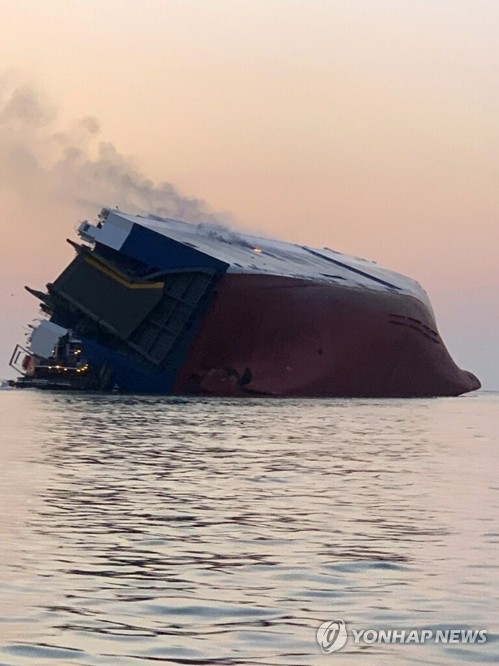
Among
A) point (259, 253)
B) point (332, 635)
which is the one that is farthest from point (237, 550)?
point (259, 253)

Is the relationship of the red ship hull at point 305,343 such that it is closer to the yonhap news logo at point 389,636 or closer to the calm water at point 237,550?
the calm water at point 237,550

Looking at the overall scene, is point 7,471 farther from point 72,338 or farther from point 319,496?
point 72,338

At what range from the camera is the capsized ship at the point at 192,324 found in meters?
70.6

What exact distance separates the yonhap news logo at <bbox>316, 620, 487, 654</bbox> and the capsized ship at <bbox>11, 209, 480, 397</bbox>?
185 feet

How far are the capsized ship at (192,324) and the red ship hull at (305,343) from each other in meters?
0.08

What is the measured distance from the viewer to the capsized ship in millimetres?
→ 70625

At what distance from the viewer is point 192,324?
233ft

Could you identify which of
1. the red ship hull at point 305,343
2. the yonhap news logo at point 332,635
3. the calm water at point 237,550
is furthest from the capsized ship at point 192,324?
the yonhap news logo at point 332,635

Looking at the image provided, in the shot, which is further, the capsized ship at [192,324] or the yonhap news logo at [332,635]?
the capsized ship at [192,324]

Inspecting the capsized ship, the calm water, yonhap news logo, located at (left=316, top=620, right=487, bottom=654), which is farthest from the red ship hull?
yonhap news logo, located at (left=316, top=620, right=487, bottom=654)

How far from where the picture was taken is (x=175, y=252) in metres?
71.1

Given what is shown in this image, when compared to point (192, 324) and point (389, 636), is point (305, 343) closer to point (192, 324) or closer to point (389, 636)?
point (192, 324)

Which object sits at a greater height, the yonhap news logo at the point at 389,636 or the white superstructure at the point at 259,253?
the white superstructure at the point at 259,253

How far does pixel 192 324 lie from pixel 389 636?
57964mm
